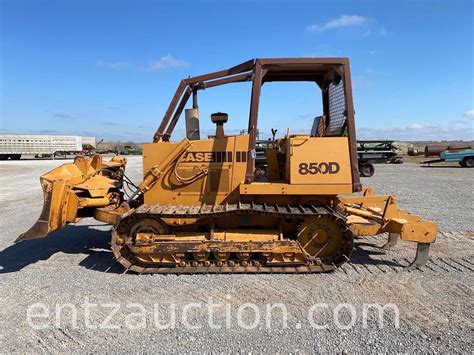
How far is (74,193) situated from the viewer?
555cm

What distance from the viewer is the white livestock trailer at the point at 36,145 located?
1500 inches

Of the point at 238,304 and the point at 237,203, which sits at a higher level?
the point at 237,203

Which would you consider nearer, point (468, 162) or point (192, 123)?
point (192, 123)

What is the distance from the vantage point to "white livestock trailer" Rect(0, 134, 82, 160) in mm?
38094

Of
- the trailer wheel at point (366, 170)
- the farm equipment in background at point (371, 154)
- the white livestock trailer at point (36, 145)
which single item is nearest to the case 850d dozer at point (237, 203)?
the trailer wheel at point (366, 170)

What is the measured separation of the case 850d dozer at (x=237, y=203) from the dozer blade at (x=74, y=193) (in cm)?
2

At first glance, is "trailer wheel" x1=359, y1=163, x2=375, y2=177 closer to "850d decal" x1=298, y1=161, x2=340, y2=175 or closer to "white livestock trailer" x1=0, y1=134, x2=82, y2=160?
"850d decal" x1=298, y1=161, x2=340, y2=175

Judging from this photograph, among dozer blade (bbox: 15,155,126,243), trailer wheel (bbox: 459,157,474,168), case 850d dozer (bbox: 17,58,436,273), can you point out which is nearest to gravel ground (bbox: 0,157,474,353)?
case 850d dozer (bbox: 17,58,436,273)

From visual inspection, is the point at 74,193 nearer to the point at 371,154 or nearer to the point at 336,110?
the point at 336,110

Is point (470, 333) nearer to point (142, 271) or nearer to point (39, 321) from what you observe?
point (142, 271)

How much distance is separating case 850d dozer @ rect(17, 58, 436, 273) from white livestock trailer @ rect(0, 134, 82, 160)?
3938 cm

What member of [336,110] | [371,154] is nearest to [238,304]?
[336,110]

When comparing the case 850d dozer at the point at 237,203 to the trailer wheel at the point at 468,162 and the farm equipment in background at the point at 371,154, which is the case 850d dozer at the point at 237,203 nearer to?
the farm equipment in background at the point at 371,154

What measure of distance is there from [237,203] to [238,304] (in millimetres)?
1792
